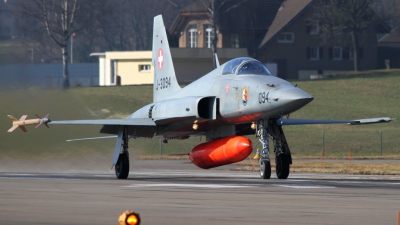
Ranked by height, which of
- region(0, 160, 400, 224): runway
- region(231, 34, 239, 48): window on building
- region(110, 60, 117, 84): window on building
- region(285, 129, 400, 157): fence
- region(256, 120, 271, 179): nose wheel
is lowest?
region(285, 129, 400, 157): fence

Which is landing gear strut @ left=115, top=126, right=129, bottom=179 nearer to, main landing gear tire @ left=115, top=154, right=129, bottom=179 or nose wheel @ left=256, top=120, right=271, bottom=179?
main landing gear tire @ left=115, top=154, right=129, bottom=179

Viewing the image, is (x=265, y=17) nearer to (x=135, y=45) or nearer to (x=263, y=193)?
(x=135, y=45)

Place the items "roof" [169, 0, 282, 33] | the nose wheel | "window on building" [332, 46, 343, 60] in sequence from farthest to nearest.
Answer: "window on building" [332, 46, 343, 60], "roof" [169, 0, 282, 33], the nose wheel

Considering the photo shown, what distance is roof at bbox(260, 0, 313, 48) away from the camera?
76.9m

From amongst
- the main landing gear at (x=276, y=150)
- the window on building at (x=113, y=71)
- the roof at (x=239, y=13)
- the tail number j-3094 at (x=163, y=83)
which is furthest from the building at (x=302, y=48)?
the main landing gear at (x=276, y=150)

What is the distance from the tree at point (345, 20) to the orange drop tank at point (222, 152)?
5685 centimetres

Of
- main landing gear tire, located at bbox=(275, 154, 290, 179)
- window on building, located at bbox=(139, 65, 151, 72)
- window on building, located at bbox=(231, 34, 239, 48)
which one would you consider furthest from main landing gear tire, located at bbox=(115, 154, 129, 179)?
window on building, located at bbox=(231, 34, 239, 48)

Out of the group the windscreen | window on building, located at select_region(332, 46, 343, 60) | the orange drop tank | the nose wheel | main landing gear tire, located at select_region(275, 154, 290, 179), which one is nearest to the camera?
the orange drop tank

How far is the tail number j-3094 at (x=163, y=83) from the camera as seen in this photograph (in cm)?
2323

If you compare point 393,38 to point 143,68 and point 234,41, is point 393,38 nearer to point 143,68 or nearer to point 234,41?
point 234,41

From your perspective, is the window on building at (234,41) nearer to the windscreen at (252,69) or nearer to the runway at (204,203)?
the windscreen at (252,69)

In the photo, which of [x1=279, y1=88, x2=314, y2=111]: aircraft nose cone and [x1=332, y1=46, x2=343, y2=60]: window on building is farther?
[x1=332, y1=46, x2=343, y2=60]: window on building

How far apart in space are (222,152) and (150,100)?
3593cm

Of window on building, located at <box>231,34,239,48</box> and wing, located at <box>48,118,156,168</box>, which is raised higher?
window on building, located at <box>231,34,239,48</box>
